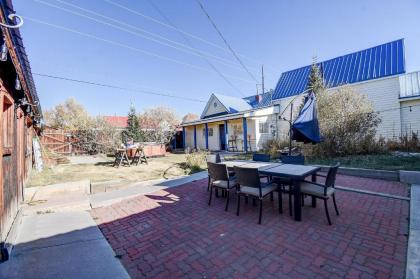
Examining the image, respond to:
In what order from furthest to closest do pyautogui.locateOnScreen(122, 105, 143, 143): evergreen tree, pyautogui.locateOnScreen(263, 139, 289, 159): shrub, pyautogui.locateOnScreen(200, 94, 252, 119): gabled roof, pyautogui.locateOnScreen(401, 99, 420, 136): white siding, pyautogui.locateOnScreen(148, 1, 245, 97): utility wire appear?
pyautogui.locateOnScreen(200, 94, 252, 119): gabled roof
pyautogui.locateOnScreen(122, 105, 143, 143): evergreen tree
pyautogui.locateOnScreen(401, 99, 420, 136): white siding
pyautogui.locateOnScreen(263, 139, 289, 159): shrub
pyautogui.locateOnScreen(148, 1, 245, 97): utility wire

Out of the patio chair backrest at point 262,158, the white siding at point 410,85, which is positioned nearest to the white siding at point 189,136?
the patio chair backrest at point 262,158

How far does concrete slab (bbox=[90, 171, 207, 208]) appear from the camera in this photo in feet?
17.2

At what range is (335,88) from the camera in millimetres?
11539

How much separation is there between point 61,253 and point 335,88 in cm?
1309

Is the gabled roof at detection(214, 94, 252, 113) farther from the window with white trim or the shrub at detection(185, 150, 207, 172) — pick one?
the shrub at detection(185, 150, 207, 172)

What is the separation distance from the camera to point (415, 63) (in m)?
15.6

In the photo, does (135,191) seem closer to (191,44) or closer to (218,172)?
(218,172)

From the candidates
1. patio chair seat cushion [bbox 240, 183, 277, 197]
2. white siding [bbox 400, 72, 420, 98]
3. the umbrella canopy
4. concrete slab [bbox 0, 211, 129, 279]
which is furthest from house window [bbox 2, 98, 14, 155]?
white siding [bbox 400, 72, 420, 98]

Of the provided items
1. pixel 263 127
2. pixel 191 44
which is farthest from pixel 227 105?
pixel 191 44

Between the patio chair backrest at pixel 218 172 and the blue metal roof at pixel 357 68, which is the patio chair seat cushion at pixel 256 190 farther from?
the blue metal roof at pixel 357 68

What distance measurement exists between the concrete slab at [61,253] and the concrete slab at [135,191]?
1082 millimetres

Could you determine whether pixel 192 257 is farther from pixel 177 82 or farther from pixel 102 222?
pixel 177 82

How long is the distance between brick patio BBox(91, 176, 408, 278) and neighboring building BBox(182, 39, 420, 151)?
666 centimetres

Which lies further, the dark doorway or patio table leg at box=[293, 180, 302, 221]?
the dark doorway
